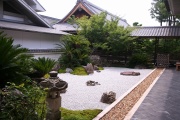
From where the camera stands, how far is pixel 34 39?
48.4ft

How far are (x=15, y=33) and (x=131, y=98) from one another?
8.65 metres

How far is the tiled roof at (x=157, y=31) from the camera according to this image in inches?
689

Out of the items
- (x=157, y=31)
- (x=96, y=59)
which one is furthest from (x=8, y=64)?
(x=157, y=31)

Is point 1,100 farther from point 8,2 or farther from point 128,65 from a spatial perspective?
point 128,65

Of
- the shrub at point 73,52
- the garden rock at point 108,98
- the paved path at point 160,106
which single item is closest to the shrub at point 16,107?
the paved path at point 160,106

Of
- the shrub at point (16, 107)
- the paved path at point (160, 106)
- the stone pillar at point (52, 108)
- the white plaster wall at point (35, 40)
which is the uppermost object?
the white plaster wall at point (35, 40)

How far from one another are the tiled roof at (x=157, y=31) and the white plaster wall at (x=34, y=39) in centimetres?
689

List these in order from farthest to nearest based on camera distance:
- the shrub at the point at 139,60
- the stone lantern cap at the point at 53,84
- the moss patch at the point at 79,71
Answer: the shrub at the point at 139,60, the moss patch at the point at 79,71, the stone lantern cap at the point at 53,84

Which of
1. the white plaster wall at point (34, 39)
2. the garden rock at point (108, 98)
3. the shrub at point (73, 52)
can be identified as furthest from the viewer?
the shrub at point (73, 52)

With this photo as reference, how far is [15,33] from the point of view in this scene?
13078mm

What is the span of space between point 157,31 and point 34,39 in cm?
1033

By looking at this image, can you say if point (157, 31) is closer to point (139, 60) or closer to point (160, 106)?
point (139, 60)

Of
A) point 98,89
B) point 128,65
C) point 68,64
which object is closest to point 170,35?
point 128,65

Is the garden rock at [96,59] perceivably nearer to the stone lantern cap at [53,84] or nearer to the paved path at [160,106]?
the paved path at [160,106]
